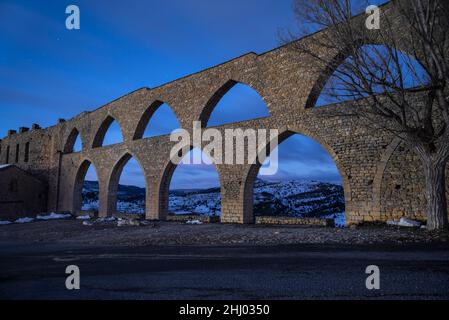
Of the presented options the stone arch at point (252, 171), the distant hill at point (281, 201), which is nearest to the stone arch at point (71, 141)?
the distant hill at point (281, 201)

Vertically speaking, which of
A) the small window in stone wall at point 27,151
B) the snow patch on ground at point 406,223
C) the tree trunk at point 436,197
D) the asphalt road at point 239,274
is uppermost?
the small window in stone wall at point 27,151

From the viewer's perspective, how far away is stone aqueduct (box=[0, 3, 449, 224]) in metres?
9.75

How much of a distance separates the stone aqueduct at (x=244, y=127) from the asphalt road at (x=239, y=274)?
4411 millimetres

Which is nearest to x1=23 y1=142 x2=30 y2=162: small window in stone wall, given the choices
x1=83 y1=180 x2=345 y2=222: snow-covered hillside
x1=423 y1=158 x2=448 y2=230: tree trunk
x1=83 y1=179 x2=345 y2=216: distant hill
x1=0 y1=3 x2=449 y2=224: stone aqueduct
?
x1=0 y1=3 x2=449 y2=224: stone aqueduct

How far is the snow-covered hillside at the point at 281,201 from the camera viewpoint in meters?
25.1

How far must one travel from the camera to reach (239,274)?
159 inches

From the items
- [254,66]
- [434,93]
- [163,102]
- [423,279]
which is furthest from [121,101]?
[423,279]

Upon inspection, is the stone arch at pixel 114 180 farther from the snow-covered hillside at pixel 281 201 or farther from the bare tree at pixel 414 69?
the bare tree at pixel 414 69

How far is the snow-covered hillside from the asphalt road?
15974mm

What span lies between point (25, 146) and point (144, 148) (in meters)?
16.7

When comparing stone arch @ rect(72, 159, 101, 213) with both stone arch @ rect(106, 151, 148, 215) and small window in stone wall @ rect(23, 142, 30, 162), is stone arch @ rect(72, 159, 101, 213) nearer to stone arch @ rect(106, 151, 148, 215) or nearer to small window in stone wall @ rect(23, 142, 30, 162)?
stone arch @ rect(106, 151, 148, 215)

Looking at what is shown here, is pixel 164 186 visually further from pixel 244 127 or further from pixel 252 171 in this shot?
pixel 244 127

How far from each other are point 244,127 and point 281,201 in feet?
50.4

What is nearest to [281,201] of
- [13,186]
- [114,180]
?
[114,180]
